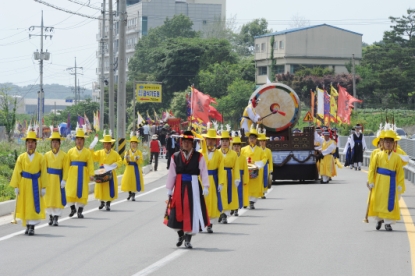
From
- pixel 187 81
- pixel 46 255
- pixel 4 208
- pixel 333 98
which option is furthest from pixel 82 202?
pixel 187 81

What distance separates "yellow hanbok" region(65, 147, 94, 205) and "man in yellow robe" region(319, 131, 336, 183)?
11.7 metres

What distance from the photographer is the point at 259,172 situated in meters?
20.5

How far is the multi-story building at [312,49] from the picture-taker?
97.4m

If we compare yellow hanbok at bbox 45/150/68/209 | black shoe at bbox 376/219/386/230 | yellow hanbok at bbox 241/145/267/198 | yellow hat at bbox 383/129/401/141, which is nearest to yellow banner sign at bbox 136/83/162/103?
yellow hanbok at bbox 241/145/267/198

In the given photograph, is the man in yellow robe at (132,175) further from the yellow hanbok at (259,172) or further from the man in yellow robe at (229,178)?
the man in yellow robe at (229,178)

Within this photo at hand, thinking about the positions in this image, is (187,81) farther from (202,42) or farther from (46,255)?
(46,255)

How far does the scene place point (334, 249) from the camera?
13062 millimetres

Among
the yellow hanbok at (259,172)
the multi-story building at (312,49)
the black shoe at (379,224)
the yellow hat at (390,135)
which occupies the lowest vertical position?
the black shoe at (379,224)

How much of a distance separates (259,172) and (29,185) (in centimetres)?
647

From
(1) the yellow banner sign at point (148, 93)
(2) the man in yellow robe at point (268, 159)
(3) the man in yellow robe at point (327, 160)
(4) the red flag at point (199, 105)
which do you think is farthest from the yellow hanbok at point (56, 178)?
(1) the yellow banner sign at point (148, 93)

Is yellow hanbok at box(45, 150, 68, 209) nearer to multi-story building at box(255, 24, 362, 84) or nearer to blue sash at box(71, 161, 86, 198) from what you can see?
blue sash at box(71, 161, 86, 198)

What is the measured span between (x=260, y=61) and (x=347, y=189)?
7626 centimetres

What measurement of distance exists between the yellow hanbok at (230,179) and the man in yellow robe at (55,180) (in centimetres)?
295

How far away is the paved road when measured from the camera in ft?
37.1
